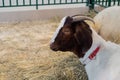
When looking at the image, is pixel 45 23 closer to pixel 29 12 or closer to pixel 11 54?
pixel 29 12

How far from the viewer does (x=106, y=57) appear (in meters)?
2.56

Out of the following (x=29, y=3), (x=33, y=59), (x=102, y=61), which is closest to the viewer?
(x=102, y=61)

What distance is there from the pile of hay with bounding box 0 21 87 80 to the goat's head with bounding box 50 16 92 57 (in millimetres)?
539

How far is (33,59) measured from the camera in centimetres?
366

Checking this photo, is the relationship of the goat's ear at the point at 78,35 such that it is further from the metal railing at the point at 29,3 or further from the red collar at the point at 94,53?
the metal railing at the point at 29,3

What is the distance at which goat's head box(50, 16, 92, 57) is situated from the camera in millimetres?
2572

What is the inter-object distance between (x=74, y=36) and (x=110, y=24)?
42.5 inches

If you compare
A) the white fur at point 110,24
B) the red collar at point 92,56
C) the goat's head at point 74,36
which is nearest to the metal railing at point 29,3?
the white fur at point 110,24

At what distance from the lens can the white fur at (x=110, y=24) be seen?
3.46m

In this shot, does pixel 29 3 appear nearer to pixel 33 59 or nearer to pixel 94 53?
pixel 33 59

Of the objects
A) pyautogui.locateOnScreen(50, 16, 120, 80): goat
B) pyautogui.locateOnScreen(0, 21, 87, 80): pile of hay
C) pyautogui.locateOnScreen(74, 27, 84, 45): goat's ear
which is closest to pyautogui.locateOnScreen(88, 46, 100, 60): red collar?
pyautogui.locateOnScreen(50, 16, 120, 80): goat

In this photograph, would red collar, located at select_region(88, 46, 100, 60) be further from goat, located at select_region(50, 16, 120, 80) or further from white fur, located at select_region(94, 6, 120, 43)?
white fur, located at select_region(94, 6, 120, 43)

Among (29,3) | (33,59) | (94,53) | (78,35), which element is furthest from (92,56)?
(29,3)

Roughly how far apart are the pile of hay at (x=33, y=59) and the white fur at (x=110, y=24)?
525 mm
